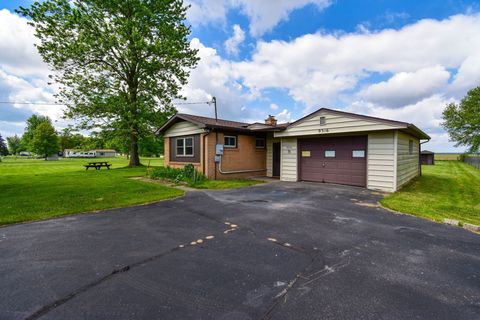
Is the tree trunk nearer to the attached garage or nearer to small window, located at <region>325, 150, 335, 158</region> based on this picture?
the attached garage

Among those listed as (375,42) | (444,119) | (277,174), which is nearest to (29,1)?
(277,174)

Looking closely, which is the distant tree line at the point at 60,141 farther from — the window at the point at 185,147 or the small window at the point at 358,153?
the small window at the point at 358,153

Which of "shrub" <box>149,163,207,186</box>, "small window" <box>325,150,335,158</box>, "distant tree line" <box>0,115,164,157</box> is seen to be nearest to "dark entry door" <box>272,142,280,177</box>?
"small window" <box>325,150,335,158</box>

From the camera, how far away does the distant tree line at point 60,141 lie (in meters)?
18.7

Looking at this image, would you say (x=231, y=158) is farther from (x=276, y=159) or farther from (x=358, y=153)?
(x=358, y=153)

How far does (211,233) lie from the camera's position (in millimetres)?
4223

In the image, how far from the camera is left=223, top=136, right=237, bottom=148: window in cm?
1255

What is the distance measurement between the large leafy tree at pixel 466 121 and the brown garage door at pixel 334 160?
23716mm

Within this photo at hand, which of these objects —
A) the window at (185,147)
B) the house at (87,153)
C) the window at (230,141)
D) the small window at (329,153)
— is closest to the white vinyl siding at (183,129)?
the window at (185,147)

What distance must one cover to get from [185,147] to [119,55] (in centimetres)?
1163

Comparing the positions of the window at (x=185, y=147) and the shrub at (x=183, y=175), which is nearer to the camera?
the shrub at (x=183, y=175)

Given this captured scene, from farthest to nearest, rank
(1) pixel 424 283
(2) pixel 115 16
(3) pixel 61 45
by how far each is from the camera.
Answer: (2) pixel 115 16
(3) pixel 61 45
(1) pixel 424 283

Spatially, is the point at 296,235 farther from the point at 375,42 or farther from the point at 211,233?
the point at 375,42

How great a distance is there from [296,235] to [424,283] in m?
1.92
